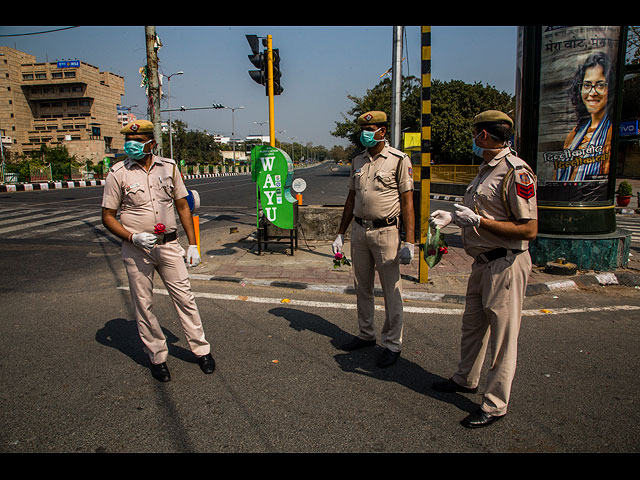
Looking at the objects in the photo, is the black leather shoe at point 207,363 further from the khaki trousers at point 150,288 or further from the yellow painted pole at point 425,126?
the yellow painted pole at point 425,126

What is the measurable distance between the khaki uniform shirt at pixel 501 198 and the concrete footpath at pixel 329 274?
2.74 metres

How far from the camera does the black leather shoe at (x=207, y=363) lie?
346cm

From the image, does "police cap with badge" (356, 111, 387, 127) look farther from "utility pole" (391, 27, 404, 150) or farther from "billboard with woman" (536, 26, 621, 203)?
"utility pole" (391, 27, 404, 150)

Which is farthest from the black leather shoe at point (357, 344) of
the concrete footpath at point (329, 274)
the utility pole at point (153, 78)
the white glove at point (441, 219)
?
the utility pole at point (153, 78)

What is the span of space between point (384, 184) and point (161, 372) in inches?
90.5

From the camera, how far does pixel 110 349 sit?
392 centimetres

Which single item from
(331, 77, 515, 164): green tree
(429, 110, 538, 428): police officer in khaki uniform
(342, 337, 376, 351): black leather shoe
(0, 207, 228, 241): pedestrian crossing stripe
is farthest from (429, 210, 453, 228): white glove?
(331, 77, 515, 164): green tree

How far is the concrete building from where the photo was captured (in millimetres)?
86750

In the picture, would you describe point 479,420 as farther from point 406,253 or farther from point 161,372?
point 161,372

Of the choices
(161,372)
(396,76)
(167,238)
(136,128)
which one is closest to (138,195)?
(167,238)

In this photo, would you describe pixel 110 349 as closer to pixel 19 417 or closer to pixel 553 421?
pixel 19 417

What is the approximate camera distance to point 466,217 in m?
2.69

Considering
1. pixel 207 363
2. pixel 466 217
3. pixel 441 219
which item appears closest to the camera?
pixel 466 217

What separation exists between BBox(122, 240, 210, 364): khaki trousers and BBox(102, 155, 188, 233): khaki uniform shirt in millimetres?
183
